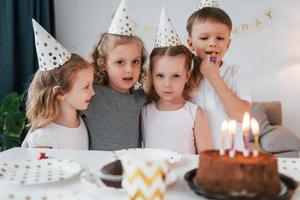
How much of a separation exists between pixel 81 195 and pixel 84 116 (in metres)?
0.89

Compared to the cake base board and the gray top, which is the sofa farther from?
the cake base board

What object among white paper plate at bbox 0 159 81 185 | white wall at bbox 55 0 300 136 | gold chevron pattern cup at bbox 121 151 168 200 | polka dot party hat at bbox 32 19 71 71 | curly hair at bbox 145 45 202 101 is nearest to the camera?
gold chevron pattern cup at bbox 121 151 168 200

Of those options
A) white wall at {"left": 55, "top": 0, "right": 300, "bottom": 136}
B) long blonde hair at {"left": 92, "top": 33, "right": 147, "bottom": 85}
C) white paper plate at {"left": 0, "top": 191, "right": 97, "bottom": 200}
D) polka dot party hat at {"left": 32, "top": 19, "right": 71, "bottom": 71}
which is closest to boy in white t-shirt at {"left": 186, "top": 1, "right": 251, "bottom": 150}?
long blonde hair at {"left": 92, "top": 33, "right": 147, "bottom": 85}

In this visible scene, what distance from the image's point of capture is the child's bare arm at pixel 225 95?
175cm

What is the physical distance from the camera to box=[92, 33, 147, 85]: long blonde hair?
179 cm

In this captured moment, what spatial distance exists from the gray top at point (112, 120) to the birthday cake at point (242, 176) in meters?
0.90

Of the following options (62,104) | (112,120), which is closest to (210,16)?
(112,120)

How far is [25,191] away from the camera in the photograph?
966mm

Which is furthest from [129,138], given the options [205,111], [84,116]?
[205,111]

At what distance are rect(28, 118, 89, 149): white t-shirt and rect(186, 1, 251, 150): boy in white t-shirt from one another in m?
0.52

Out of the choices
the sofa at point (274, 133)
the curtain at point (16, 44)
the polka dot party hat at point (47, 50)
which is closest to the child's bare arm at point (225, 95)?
the polka dot party hat at point (47, 50)

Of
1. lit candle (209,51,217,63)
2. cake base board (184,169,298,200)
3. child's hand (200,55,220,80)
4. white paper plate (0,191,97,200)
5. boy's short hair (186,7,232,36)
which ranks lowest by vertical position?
white paper plate (0,191,97,200)

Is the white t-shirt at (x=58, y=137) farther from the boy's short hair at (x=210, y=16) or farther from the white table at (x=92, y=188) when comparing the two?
the boy's short hair at (x=210, y=16)

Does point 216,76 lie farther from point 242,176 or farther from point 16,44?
point 16,44
